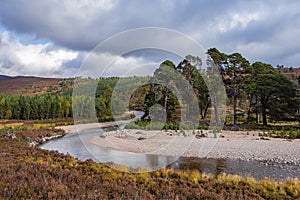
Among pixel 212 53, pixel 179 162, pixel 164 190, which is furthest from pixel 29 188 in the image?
pixel 212 53

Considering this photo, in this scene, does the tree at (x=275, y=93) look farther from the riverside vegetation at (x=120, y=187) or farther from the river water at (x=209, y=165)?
the riverside vegetation at (x=120, y=187)

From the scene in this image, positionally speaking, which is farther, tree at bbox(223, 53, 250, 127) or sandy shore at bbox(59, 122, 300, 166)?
tree at bbox(223, 53, 250, 127)

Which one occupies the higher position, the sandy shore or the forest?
the forest


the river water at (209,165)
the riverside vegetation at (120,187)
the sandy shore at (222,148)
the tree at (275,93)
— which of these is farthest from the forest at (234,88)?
the riverside vegetation at (120,187)

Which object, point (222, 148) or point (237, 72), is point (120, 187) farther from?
point (237, 72)

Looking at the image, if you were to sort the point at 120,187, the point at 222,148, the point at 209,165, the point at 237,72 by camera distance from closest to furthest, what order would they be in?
the point at 120,187 < the point at 209,165 < the point at 222,148 < the point at 237,72

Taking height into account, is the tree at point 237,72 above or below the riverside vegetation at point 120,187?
above

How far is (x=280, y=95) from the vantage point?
35.9 m

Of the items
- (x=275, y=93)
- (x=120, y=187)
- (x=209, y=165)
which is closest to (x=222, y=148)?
(x=209, y=165)

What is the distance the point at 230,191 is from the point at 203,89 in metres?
32.5

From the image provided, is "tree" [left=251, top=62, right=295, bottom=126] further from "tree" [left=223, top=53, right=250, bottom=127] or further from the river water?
the river water

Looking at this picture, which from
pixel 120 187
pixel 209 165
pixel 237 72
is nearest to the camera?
pixel 120 187

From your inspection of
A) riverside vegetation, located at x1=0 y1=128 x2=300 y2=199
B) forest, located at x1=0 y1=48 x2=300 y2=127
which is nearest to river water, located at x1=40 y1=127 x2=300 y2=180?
riverside vegetation, located at x1=0 y1=128 x2=300 y2=199

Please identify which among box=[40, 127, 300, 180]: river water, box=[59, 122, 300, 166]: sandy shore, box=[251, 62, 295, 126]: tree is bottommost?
A: box=[40, 127, 300, 180]: river water
